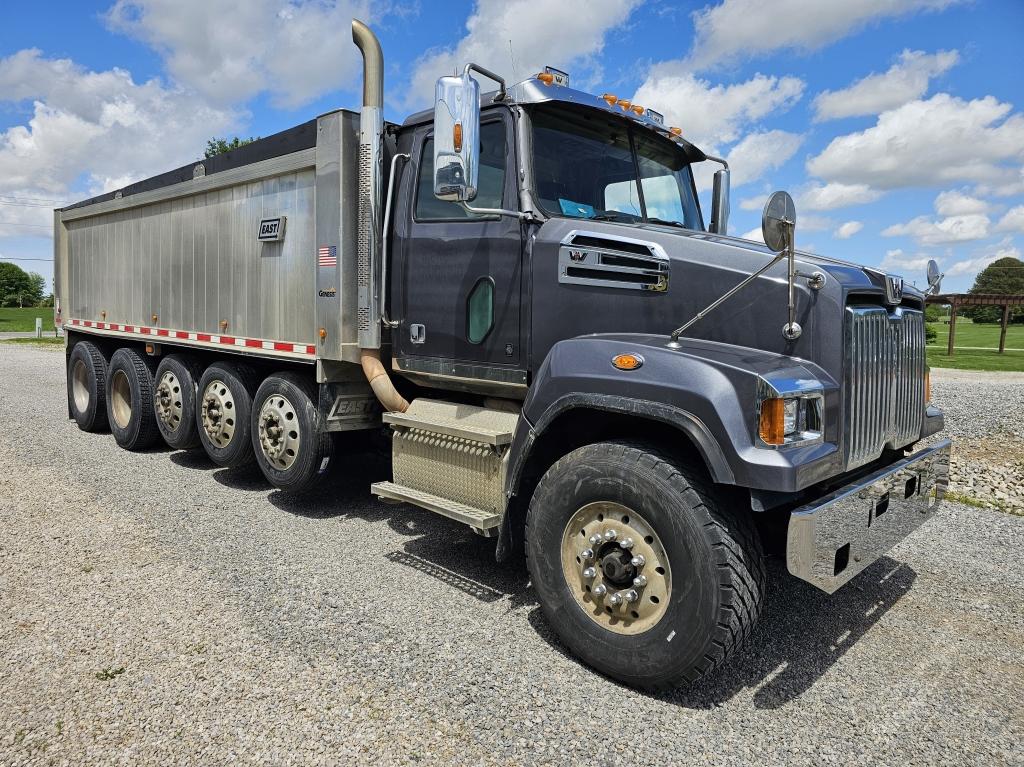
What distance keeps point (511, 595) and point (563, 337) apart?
1.57 metres

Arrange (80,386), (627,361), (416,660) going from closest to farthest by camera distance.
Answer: (627,361)
(416,660)
(80,386)

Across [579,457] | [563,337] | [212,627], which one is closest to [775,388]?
[579,457]

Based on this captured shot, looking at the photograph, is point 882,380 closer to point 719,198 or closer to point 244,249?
point 719,198

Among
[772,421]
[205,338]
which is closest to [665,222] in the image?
[772,421]

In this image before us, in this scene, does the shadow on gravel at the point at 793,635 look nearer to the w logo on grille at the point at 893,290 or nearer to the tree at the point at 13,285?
the w logo on grille at the point at 893,290

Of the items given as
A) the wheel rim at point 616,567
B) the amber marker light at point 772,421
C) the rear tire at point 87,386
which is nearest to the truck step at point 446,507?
the wheel rim at point 616,567

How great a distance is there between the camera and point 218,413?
21.6 feet

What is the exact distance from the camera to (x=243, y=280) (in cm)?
630

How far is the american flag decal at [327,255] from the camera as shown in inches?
204

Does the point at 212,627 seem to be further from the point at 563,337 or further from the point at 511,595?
the point at 563,337

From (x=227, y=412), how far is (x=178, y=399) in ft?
4.07

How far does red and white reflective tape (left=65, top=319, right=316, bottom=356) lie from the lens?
18.7 ft

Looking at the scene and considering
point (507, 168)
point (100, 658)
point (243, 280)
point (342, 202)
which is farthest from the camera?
point (243, 280)

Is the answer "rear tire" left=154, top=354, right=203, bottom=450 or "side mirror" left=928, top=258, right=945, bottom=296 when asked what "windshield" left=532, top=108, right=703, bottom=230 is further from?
"rear tire" left=154, top=354, right=203, bottom=450
